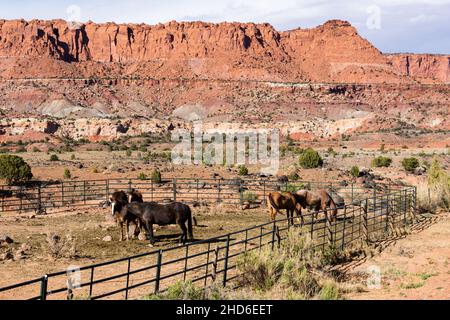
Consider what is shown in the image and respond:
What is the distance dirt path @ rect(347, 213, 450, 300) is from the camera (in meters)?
10.6

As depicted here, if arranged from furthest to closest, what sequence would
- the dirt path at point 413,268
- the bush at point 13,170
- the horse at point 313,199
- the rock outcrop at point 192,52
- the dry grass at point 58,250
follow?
the rock outcrop at point 192,52 < the bush at point 13,170 < the horse at point 313,199 < the dry grass at point 58,250 < the dirt path at point 413,268

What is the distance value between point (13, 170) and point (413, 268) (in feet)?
84.3

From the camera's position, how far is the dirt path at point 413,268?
10633 mm

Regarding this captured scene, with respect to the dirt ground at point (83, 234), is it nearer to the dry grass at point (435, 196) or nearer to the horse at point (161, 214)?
the horse at point (161, 214)

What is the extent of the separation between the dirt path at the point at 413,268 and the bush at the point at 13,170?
76.9 feet

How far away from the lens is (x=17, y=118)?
3442 inches

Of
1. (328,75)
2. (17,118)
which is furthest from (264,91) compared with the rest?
(17,118)

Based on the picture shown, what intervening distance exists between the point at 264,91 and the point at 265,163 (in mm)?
71012

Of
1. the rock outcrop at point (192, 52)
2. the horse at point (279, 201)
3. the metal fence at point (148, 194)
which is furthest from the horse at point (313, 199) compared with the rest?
the rock outcrop at point (192, 52)

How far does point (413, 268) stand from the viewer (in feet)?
43.0

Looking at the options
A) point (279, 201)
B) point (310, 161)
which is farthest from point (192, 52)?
point (279, 201)

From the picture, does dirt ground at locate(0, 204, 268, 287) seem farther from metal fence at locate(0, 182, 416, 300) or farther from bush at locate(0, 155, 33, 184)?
bush at locate(0, 155, 33, 184)

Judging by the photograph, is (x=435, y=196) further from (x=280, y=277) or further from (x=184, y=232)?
(x=280, y=277)
